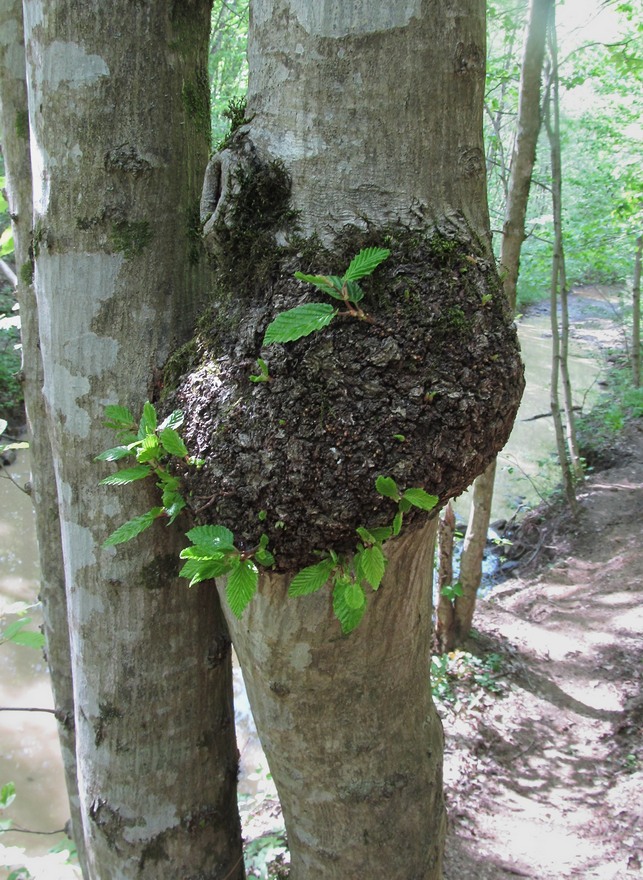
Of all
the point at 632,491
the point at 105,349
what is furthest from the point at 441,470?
the point at 632,491

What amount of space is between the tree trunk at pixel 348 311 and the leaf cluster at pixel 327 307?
4cm

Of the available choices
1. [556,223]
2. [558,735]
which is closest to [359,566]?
[558,735]

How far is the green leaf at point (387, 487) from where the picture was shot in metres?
1.07

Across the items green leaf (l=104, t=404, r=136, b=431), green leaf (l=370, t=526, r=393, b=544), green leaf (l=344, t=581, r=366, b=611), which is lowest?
green leaf (l=344, t=581, r=366, b=611)

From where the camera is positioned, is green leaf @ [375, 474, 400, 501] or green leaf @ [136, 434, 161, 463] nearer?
green leaf @ [375, 474, 400, 501]

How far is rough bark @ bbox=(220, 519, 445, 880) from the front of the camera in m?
1.33

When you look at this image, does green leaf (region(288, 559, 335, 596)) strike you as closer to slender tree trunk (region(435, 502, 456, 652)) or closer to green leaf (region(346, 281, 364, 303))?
green leaf (region(346, 281, 364, 303))

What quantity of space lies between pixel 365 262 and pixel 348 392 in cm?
22

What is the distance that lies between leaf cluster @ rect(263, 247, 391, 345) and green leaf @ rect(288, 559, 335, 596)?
1.25 feet

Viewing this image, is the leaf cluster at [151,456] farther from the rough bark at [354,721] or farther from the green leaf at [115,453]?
the rough bark at [354,721]

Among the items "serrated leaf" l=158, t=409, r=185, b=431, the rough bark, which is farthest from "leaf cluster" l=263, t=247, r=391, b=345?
the rough bark

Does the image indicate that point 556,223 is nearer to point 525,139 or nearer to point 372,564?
point 525,139

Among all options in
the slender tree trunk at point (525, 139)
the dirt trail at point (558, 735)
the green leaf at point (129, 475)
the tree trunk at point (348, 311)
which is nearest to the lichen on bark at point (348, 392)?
the tree trunk at point (348, 311)

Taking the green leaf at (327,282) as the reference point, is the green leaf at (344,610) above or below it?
below
